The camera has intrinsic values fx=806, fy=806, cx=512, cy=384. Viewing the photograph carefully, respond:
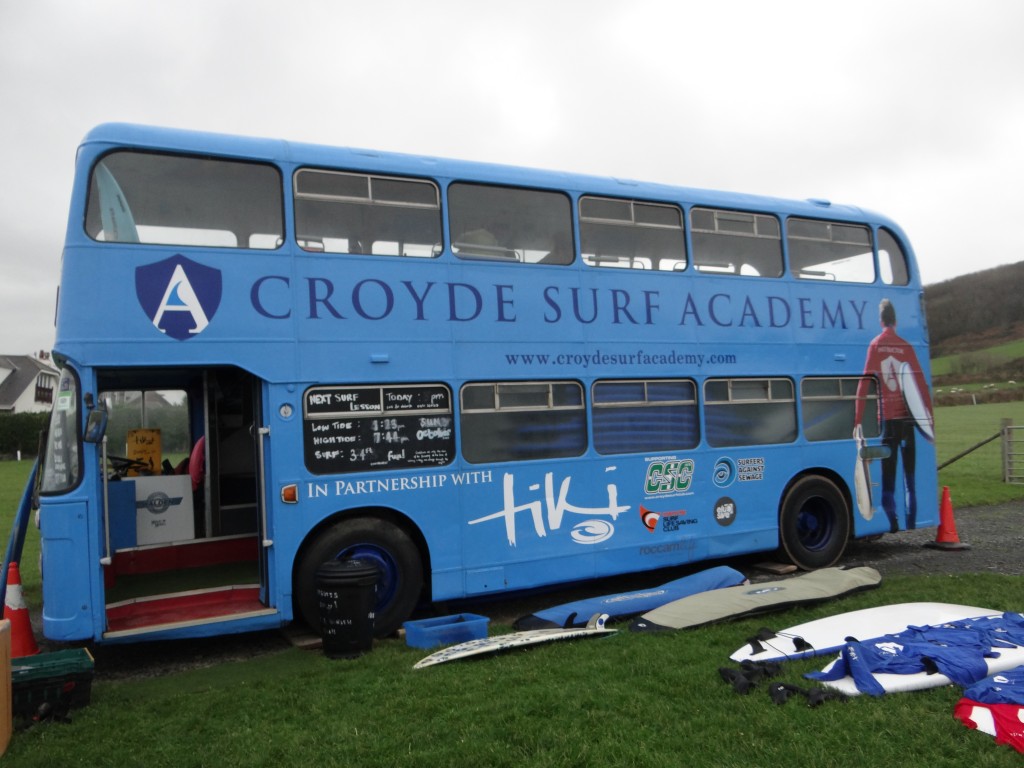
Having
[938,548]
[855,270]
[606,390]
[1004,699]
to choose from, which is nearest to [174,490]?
[606,390]

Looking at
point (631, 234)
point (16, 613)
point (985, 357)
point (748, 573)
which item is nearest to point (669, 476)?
point (748, 573)

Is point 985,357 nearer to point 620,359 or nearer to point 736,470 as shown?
point 736,470

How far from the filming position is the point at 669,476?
27.7 ft

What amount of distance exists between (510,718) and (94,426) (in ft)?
12.3

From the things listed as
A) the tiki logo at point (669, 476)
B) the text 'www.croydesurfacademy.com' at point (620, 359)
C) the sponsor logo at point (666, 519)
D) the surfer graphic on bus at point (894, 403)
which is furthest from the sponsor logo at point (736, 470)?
the surfer graphic on bus at point (894, 403)

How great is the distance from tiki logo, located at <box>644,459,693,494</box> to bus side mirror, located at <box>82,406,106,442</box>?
503 cm

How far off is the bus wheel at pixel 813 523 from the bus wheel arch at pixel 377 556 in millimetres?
4533

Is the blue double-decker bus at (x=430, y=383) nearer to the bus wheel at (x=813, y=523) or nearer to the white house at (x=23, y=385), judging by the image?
the bus wheel at (x=813, y=523)

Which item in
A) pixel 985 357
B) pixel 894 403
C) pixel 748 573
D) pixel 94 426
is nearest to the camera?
pixel 94 426

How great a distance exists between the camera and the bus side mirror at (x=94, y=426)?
5.96 m

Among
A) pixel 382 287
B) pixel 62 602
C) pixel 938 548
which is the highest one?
pixel 382 287

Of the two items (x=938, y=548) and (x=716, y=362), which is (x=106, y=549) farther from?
(x=938, y=548)

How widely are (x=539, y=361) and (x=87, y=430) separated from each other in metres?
3.90

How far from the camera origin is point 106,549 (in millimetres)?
6113
